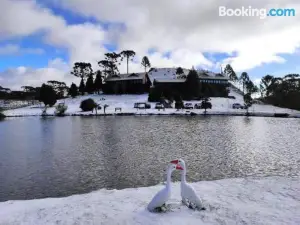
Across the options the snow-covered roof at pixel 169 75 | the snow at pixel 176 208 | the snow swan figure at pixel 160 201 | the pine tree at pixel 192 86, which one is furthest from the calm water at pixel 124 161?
the snow-covered roof at pixel 169 75

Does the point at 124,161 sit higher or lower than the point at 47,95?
lower

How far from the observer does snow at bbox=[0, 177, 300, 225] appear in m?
8.59

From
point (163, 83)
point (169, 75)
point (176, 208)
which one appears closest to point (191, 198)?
point (176, 208)

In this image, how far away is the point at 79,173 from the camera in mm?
17875

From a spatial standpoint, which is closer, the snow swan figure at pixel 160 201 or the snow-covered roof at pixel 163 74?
the snow swan figure at pixel 160 201

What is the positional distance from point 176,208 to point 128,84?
366 ft

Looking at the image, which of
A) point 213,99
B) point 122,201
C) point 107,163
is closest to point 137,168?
point 107,163

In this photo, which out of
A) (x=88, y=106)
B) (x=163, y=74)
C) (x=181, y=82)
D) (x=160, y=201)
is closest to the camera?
(x=160, y=201)

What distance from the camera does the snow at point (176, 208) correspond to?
859 cm

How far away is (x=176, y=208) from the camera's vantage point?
31.1 feet

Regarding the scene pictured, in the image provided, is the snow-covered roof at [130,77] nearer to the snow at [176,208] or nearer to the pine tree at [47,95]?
the pine tree at [47,95]

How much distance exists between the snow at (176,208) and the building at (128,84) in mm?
105162

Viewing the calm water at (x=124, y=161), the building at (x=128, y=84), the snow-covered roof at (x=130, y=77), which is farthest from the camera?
the snow-covered roof at (x=130, y=77)

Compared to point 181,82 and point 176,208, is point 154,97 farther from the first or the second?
point 176,208
